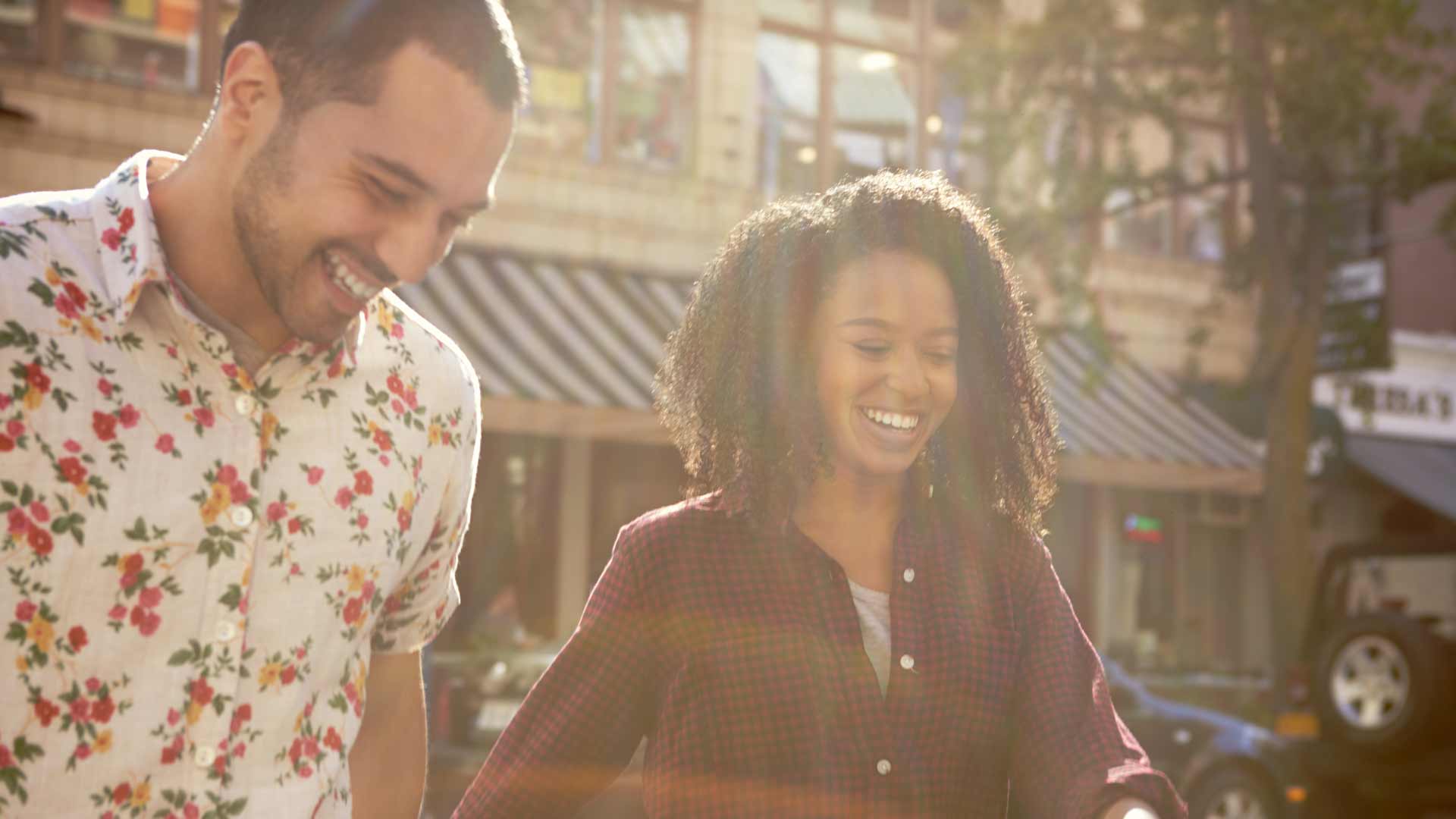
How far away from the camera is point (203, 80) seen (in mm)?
14266

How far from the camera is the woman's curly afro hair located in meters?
3.03

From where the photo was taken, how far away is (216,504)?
2230mm

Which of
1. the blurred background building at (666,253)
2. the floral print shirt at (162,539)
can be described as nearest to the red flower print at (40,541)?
the floral print shirt at (162,539)

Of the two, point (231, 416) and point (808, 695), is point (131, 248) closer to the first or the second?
point (231, 416)

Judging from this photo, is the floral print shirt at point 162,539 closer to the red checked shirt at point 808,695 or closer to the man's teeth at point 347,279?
the man's teeth at point 347,279

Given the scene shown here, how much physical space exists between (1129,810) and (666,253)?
13.9 meters

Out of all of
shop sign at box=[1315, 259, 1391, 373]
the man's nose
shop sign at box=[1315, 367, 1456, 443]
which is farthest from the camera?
shop sign at box=[1315, 367, 1456, 443]

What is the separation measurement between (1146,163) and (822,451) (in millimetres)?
17857

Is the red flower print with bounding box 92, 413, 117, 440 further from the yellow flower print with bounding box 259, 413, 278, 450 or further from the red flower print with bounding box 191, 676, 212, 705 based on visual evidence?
the red flower print with bounding box 191, 676, 212, 705

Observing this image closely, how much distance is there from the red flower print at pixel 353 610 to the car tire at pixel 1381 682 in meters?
7.91

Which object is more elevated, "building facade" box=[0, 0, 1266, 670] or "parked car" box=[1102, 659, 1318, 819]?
"building facade" box=[0, 0, 1266, 670]

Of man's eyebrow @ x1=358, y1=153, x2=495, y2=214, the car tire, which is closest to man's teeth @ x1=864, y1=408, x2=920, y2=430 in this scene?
man's eyebrow @ x1=358, y1=153, x2=495, y2=214

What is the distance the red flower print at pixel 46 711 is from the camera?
82.7 inches

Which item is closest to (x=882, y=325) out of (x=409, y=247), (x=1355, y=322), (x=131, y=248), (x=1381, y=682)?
(x=409, y=247)
